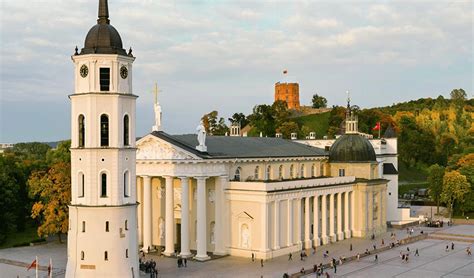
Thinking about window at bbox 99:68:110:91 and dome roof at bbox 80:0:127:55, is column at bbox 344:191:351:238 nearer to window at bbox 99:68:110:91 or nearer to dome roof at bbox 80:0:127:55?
dome roof at bbox 80:0:127:55

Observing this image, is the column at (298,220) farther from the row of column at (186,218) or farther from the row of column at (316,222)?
the row of column at (186,218)

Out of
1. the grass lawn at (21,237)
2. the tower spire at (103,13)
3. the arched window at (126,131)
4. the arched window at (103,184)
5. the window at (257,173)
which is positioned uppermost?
the tower spire at (103,13)

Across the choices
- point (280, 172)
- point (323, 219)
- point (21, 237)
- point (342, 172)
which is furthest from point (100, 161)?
point (342, 172)

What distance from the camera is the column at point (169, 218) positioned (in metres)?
54.8

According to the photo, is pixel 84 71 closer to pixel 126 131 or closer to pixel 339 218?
pixel 126 131

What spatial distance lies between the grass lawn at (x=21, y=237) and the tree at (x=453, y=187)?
55.6m

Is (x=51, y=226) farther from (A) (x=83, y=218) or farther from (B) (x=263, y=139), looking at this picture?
(B) (x=263, y=139)

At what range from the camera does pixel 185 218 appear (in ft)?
177

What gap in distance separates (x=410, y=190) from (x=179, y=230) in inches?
2742

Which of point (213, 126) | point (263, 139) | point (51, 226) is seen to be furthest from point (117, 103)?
point (213, 126)

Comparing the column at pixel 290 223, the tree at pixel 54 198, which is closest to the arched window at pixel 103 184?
the tree at pixel 54 198

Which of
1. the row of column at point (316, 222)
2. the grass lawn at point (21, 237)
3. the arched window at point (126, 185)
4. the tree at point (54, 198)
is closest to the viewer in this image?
the arched window at point (126, 185)

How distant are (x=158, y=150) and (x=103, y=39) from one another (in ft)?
60.1

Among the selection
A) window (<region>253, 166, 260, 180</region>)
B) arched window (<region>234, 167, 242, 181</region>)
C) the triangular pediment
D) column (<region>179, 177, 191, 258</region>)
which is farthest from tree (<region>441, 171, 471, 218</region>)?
the triangular pediment
